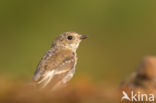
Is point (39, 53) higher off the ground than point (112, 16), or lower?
lower

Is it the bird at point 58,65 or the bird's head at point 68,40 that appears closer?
the bird at point 58,65

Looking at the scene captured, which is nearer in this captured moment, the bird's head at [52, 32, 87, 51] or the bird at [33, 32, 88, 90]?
the bird at [33, 32, 88, 90]

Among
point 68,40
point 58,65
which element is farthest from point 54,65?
point 68,40

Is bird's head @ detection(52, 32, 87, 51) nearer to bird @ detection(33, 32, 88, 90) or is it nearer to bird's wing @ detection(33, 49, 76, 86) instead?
bird @ detection(33, 32, 88, 90)

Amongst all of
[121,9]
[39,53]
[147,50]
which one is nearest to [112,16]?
[121,9]

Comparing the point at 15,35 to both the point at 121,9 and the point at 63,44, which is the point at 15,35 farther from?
the point at 63,44

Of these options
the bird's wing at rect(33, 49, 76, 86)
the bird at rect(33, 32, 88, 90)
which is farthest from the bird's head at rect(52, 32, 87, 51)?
the bird's wing at rect(33, 49, 76, 86)

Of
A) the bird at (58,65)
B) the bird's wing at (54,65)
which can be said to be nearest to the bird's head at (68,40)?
the bird at (58,65)

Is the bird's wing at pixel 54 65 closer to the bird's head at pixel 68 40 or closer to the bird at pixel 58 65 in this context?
the bird at pixel 58 65
